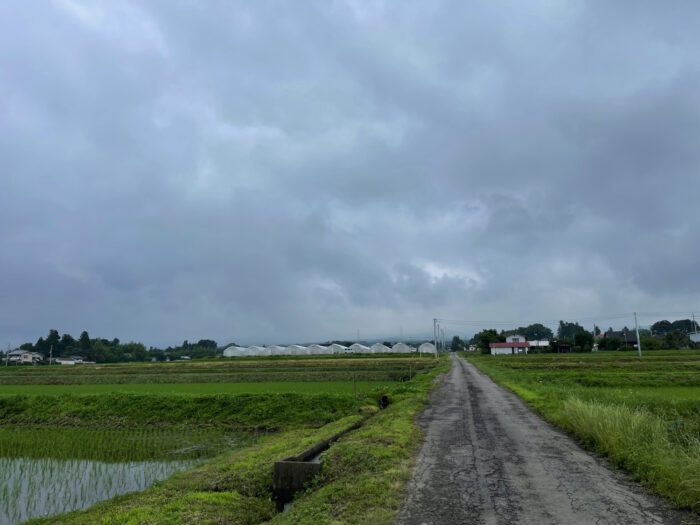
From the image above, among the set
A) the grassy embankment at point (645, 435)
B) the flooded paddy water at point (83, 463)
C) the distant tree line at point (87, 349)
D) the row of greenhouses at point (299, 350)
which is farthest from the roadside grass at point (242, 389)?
the distant tree line at point (87, 349)

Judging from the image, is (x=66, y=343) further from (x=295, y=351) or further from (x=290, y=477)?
(x=290, y=477)

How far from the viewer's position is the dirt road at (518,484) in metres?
6.93

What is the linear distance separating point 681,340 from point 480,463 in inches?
4583

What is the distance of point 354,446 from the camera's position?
464 inches

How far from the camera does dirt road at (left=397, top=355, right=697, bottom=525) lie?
6926 mm

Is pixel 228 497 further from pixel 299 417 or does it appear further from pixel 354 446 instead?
pixel 299 417

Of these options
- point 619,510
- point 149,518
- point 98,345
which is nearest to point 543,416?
point 619,510

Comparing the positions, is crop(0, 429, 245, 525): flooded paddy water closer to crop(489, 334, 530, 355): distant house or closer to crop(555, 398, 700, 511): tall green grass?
crop(555, 398, 700, 511): tall green grass

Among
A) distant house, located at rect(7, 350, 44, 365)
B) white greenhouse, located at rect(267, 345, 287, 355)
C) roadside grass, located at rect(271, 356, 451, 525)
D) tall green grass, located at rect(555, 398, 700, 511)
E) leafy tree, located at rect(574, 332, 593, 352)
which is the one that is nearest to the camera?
roadside grass, located at rect(271, 356, 451, 525)

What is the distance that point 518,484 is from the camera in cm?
859

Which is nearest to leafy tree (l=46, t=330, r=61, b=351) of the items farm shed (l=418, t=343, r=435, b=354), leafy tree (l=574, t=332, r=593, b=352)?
farm shed (l=418, t=343, r=435, b=354)

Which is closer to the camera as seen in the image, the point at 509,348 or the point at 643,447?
the point at 643,447

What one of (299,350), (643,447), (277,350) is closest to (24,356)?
(277,350)

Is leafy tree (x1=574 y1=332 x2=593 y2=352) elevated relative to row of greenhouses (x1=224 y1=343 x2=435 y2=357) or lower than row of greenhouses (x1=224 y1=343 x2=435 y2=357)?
elevated
